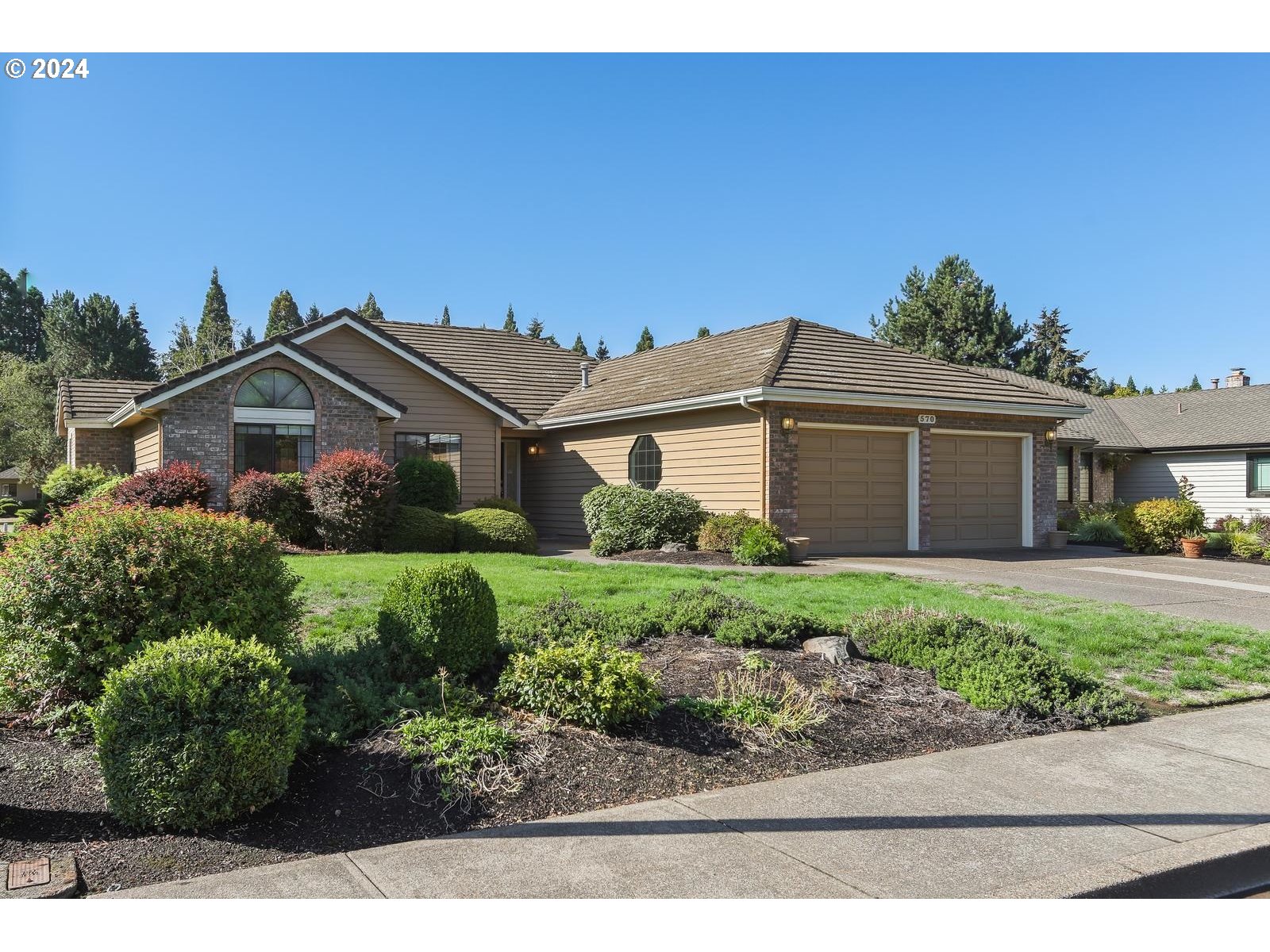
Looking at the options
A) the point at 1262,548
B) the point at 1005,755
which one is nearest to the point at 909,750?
the point at 1005,755

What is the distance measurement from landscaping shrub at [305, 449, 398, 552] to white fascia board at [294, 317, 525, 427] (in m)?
4.57

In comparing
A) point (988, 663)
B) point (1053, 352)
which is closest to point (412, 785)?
point (988, 663)

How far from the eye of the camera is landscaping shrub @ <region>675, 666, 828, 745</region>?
5.46 meters

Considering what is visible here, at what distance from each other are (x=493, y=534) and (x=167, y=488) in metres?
6.15

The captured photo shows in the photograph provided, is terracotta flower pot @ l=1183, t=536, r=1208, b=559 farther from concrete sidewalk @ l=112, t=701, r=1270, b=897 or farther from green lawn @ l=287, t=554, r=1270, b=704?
concrete sidewalk @ l=112, t=701, r=1270, b=897

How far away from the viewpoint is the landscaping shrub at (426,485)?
1948 centimetres

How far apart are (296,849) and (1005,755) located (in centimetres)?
406

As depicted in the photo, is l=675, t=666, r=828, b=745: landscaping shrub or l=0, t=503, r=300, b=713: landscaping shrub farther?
l=675, t=666, r=828, b=745: landscaping shrub

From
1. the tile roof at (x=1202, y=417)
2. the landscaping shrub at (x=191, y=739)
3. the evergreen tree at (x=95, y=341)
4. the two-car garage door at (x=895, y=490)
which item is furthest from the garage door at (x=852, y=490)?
the evergreen tree at (x=95, y=341)

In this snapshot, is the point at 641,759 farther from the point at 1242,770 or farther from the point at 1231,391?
the point at 1231,391

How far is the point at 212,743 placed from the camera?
12.9 ft

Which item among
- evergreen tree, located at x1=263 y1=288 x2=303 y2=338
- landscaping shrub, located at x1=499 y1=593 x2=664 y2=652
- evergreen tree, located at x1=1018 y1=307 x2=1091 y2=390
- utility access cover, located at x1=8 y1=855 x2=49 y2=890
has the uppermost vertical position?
evergreen tree, located at x1=263 y1=288 x2=303 y2=338

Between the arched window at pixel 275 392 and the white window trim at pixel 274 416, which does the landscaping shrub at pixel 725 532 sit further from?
the arched window at pixel 275 392

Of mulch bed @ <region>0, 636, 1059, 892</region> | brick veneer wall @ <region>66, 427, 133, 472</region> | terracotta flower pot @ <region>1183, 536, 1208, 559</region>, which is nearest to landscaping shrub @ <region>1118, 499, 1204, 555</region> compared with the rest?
terracotta flower pot @ <region>1183, 536, 1208, 559</region>
